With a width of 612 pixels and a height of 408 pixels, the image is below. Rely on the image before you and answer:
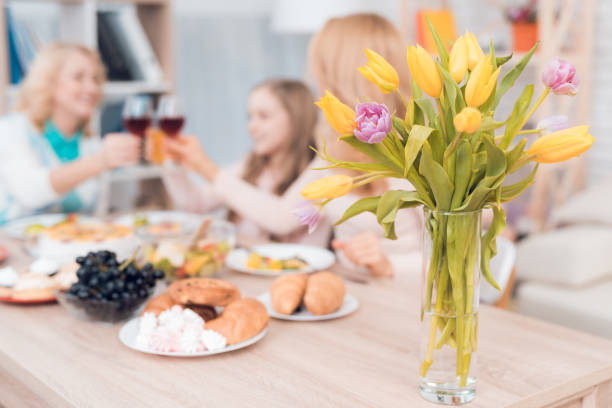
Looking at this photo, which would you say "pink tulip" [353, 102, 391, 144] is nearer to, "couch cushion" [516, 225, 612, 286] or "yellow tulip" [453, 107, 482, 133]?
"yellow tulip" [453, 107, 482, 133]

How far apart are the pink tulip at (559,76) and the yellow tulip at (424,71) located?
13 centimetres

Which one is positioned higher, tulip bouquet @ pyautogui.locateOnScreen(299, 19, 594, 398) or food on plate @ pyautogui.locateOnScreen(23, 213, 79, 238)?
tulip bouquet @ pyautogui.locateOnScreen(299, 19, 594, 398)

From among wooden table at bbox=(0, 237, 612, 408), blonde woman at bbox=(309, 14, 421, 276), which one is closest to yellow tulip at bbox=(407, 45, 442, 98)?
wooden table at bbox=(0, 237, 612, 408)

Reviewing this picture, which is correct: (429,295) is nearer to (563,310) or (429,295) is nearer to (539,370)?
(539,370)

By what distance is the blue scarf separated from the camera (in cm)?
263

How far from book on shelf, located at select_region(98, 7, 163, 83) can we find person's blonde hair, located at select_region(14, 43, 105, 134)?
0.78m

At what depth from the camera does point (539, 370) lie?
106 cm

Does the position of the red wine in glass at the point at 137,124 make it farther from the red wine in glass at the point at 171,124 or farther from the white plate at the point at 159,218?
the white plate at the point at 159,218

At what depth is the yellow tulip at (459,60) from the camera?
2.86 feet

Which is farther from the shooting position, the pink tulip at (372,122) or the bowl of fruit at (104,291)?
the bowl of fruit at (104,291)

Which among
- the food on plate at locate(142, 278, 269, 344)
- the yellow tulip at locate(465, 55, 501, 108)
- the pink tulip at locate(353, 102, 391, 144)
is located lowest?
the food on plate at locate(142, 278, 269, 344)

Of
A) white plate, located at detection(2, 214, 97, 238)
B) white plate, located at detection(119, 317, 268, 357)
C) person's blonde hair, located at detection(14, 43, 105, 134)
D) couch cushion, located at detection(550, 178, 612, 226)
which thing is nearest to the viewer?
white plate, located at detection(119, 317, 268, 357)

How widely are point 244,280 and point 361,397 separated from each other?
2.09ft

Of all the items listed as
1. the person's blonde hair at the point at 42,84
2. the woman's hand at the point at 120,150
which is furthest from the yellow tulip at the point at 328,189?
the person's blonde hair at the point at 42,84
